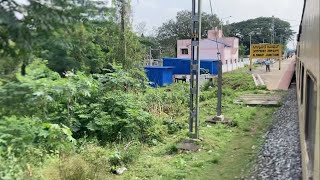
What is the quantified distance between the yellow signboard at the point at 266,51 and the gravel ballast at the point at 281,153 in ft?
54.4

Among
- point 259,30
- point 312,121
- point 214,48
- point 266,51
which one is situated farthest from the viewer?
point 259,30

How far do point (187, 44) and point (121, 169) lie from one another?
37.4 metres

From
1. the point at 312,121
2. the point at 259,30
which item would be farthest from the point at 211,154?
the point at 259,30

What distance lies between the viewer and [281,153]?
22.6 feet

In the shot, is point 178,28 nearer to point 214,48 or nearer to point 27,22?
point 214,48

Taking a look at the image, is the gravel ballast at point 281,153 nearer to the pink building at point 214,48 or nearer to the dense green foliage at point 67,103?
the dense green foliage at point 67,103

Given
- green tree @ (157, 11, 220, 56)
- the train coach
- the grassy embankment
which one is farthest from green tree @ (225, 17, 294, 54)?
the train coach

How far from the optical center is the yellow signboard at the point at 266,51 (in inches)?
1033

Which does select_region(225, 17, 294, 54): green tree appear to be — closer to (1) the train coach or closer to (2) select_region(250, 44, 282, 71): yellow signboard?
(2) select_region(250, 44, 282, 71): yellow signboard

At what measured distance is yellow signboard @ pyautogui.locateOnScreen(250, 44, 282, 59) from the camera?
2625 centimetres

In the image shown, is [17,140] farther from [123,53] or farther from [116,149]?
[123,53]

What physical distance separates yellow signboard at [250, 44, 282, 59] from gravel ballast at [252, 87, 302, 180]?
16586 mm

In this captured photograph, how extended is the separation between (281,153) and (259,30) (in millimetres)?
84920

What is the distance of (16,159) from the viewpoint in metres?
4.46
